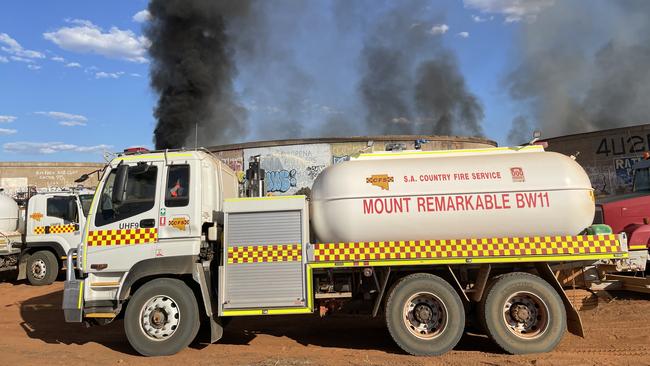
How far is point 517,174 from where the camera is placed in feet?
19.4

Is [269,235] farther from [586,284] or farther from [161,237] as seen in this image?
[586,284]

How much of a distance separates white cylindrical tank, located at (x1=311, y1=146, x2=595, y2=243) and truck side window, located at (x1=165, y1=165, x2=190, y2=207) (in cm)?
203

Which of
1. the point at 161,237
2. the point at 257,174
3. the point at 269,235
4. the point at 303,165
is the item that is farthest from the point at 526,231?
the point at 303,165

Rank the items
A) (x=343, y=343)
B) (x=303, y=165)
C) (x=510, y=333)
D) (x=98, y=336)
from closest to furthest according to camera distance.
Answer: (x=510, y=333)
(x=343, y=343)
(x=98, y=336)
(x=303, y=165)

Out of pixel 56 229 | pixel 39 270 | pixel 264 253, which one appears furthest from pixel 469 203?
pixel 39 270

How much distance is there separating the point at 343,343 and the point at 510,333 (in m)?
2.41

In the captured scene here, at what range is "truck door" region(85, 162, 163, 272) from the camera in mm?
6188

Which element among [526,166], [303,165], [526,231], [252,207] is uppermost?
[303,165]

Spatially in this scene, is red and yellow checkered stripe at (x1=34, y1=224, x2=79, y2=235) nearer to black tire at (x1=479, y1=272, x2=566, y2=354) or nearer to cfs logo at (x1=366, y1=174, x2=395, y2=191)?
cfs logo at (x1=366, y1=174, x2=395, y2=191)

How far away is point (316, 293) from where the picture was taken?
20.4ft

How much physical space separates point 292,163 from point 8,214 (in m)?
13.5

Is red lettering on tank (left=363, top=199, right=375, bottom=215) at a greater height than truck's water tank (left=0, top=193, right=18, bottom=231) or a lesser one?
lesser

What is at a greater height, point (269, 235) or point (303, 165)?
point (303, 165)

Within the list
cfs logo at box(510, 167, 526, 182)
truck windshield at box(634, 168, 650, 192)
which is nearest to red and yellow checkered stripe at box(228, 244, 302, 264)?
cfs logo at box(510, 167, 526, 182)
